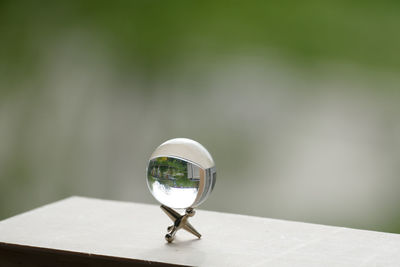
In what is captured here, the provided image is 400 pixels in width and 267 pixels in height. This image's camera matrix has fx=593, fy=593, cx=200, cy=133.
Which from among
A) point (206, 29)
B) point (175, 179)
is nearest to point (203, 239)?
point (175, 179)

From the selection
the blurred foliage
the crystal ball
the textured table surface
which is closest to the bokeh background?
the blurred foliage

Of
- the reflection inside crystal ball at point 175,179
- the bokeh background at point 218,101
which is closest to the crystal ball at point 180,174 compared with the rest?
the reflection inside crystal ball at point 175,179

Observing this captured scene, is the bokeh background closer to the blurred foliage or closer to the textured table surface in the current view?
the blurred foliage

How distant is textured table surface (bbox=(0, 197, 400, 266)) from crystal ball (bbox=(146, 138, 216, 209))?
0.34 feet

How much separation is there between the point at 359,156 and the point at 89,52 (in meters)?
1.30

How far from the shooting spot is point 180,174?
1263 mm

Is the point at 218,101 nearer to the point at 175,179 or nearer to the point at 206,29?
the point at 206,29

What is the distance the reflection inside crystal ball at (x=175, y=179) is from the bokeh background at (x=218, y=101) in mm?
1295

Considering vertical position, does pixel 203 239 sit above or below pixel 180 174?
below

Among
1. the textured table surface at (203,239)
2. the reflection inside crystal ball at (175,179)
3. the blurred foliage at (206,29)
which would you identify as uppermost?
the blurred foliage at (206,29)

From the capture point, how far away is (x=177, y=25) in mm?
2648

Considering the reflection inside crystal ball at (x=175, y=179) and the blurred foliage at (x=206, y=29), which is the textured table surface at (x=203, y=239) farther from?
the blurred foliage at (x=206, y=29)

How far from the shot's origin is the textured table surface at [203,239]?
120cm

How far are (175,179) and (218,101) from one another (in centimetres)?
138
